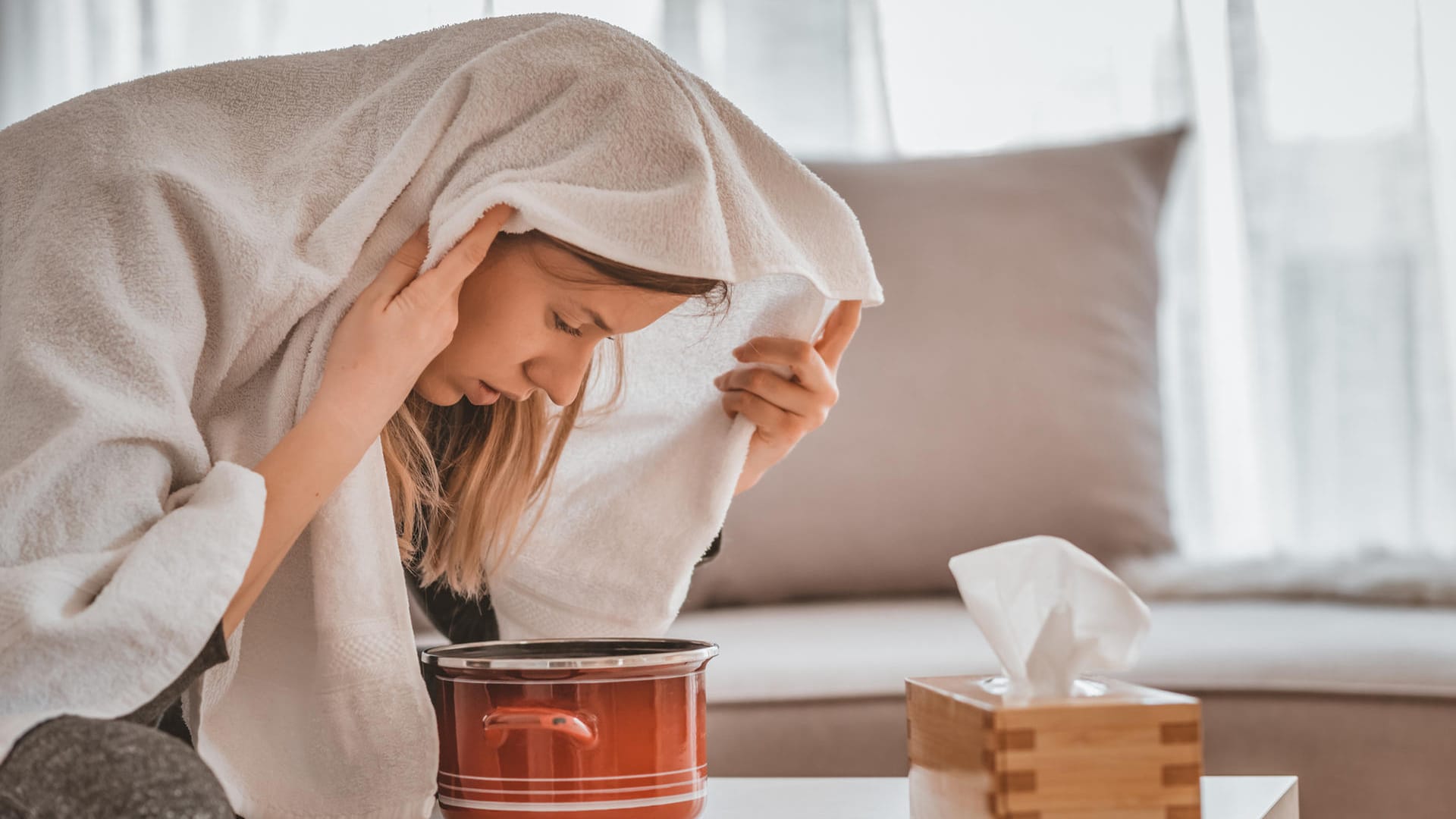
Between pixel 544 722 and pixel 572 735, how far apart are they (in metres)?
0.01

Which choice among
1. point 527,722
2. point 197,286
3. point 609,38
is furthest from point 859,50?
point 527,722

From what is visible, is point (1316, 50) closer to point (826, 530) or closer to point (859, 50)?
point (859, 50)

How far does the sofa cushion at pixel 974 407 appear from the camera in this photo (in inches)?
57.2

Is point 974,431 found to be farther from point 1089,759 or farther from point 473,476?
point 1089,759

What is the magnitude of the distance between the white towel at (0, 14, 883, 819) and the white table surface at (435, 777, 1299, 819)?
13cm

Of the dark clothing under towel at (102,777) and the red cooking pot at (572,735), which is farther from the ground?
the dark clothing under towel at (102,777)

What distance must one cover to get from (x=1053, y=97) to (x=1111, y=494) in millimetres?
593

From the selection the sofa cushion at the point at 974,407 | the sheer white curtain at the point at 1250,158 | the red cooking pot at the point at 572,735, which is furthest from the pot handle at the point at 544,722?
the sheer white curtain at the point at 1250,158

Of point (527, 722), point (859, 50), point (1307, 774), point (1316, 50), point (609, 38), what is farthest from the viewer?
point (859, 50)

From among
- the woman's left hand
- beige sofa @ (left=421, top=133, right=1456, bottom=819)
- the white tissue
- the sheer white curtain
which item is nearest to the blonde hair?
the woman's left hand

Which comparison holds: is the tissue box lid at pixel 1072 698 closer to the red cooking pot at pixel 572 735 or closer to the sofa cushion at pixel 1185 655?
the red cooking pot at pixel 572 735

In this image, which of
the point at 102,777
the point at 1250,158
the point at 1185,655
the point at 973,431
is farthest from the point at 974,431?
the point at 102,777

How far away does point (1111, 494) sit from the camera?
146cm

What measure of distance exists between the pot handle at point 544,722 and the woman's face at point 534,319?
0.29 meters
